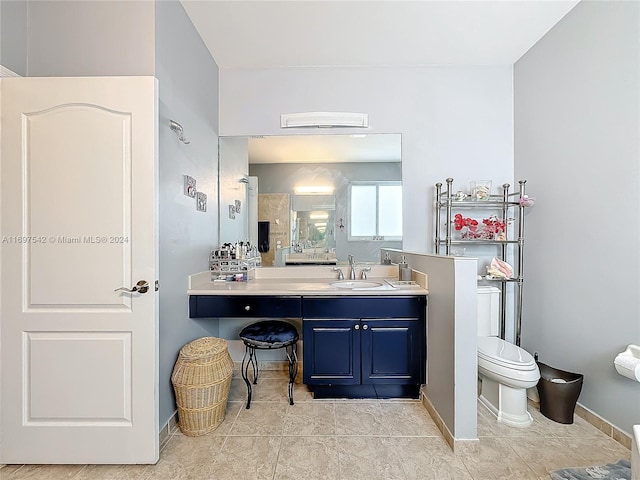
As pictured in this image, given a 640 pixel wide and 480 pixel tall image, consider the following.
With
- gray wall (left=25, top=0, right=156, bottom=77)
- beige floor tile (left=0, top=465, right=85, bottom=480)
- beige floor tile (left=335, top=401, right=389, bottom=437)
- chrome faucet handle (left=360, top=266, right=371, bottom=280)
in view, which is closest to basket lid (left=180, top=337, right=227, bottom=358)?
beige floor tile (left=0, top=465, right=85, bottom=480)

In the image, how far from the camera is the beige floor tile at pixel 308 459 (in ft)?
5.07

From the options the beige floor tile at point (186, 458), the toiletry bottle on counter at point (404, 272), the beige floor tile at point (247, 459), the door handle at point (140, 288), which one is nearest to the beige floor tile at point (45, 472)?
the beige floor tile at point (186, 458)

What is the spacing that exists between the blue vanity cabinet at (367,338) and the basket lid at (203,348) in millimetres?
570

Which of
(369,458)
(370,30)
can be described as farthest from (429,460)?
(370,30)

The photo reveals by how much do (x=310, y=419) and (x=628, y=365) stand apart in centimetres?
179

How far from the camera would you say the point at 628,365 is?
1606 mm

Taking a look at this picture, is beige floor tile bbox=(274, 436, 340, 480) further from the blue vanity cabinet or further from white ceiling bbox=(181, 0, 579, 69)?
white ceiling bbox=(181, 0, 579, 69)

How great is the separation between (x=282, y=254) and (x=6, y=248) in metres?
1.75

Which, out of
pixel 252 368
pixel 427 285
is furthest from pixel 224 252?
pixel 427 285

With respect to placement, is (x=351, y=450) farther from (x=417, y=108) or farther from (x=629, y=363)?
(x=417, y=108)

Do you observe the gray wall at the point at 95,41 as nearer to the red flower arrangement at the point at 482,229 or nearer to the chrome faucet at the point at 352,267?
the chrome faucet at the point at 352,267

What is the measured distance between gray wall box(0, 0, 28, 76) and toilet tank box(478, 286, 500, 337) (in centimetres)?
321

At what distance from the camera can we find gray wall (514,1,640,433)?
68.9 inches

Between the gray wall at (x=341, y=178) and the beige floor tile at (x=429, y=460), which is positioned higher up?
the gray wall at (x=341, y=178)
